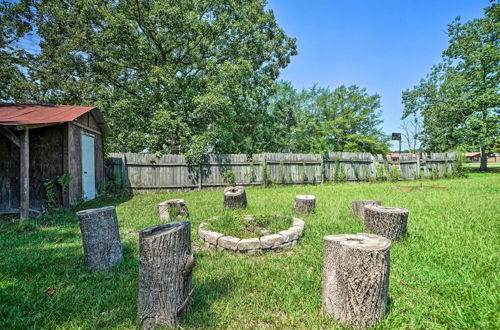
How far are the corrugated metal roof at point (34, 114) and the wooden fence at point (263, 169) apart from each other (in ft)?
10.0

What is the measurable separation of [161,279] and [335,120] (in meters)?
21.4

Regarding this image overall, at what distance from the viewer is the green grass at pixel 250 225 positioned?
3802mm

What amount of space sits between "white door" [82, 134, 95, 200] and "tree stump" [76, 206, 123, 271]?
581 cm

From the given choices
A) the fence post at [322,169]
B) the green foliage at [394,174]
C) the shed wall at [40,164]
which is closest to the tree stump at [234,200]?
the shed wall at [40,164]

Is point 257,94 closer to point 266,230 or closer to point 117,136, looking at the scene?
point 117,136

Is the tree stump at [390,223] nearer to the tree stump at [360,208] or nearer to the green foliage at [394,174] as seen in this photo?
the tree stump at [360,208]

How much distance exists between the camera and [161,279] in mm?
1897

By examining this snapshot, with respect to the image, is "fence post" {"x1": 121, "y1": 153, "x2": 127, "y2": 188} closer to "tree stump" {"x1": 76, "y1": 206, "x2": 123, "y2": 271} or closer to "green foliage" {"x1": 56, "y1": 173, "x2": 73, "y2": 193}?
"green foliage" {"x1": 56, "y1": 173, "x2": 73, "y2": 193}

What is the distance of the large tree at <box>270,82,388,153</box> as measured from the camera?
21.2 meters

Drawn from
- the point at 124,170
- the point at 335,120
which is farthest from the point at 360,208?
the point at 335,120

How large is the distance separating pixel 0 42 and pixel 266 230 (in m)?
14.6

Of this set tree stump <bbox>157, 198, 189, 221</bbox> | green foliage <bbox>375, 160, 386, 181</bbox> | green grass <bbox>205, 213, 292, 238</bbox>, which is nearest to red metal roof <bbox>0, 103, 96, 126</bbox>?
tree stump <bbox>157, 198, 189, 221</bbox>

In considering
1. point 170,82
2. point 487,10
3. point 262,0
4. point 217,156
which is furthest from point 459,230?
point 487,10

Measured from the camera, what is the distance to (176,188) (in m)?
10.7
